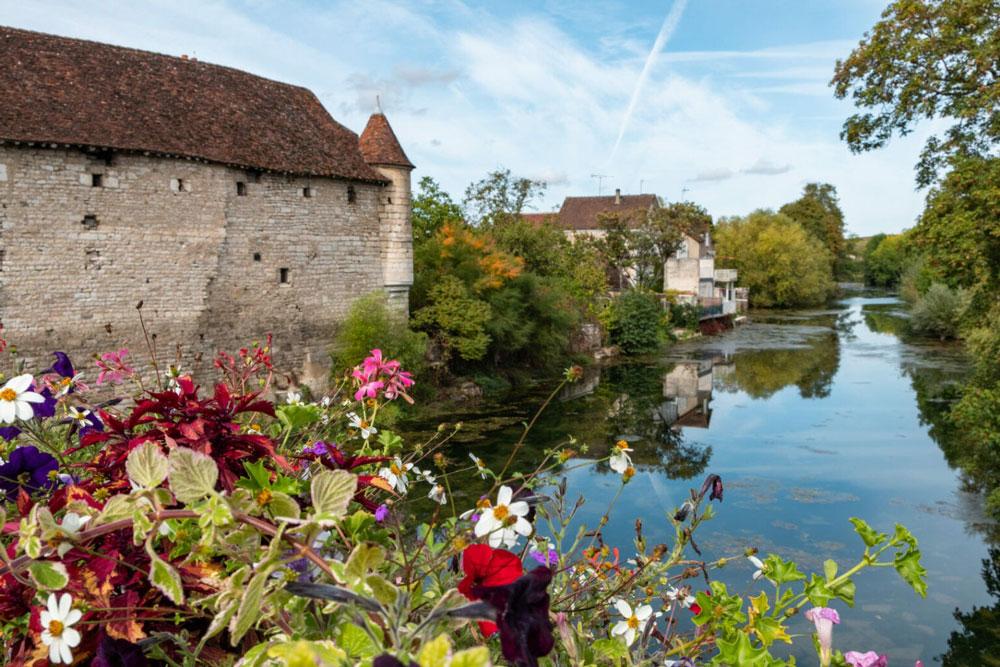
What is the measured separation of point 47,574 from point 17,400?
25.0 inches

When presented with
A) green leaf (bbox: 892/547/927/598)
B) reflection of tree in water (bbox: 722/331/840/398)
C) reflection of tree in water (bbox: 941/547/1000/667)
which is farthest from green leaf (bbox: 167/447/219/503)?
reflection of tree in water (bbox: 722/331/840/398)

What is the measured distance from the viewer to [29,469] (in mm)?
1654

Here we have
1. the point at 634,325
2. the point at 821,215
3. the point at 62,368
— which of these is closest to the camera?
the point at 62,368

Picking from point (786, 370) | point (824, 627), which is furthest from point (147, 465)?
point (786, 370)

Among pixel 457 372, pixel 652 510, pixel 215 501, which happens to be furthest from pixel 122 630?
pixel 457 372

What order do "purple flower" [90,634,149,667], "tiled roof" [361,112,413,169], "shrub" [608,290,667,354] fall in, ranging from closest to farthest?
"purple flower" [90,634,149,667], "tiled roof" [361,112,413,169], "shrub" [608,290,667,354]

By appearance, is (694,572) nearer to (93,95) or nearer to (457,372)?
(93,95)

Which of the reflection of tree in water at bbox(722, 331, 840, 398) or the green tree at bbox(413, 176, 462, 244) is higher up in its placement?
the green tree at bbox(413, 176, 462, 244)

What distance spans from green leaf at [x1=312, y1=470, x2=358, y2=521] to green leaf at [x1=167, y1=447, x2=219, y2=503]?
0.43 feet

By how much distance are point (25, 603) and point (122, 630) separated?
0.24m

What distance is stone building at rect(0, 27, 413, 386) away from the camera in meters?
12.4

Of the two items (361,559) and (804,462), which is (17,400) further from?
(804,462)

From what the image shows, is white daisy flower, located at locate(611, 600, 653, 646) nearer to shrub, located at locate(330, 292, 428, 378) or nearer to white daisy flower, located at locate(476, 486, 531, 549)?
white daisy flower, located at locate(476, 486, 531, 549)

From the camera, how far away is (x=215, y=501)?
2.77 feet
